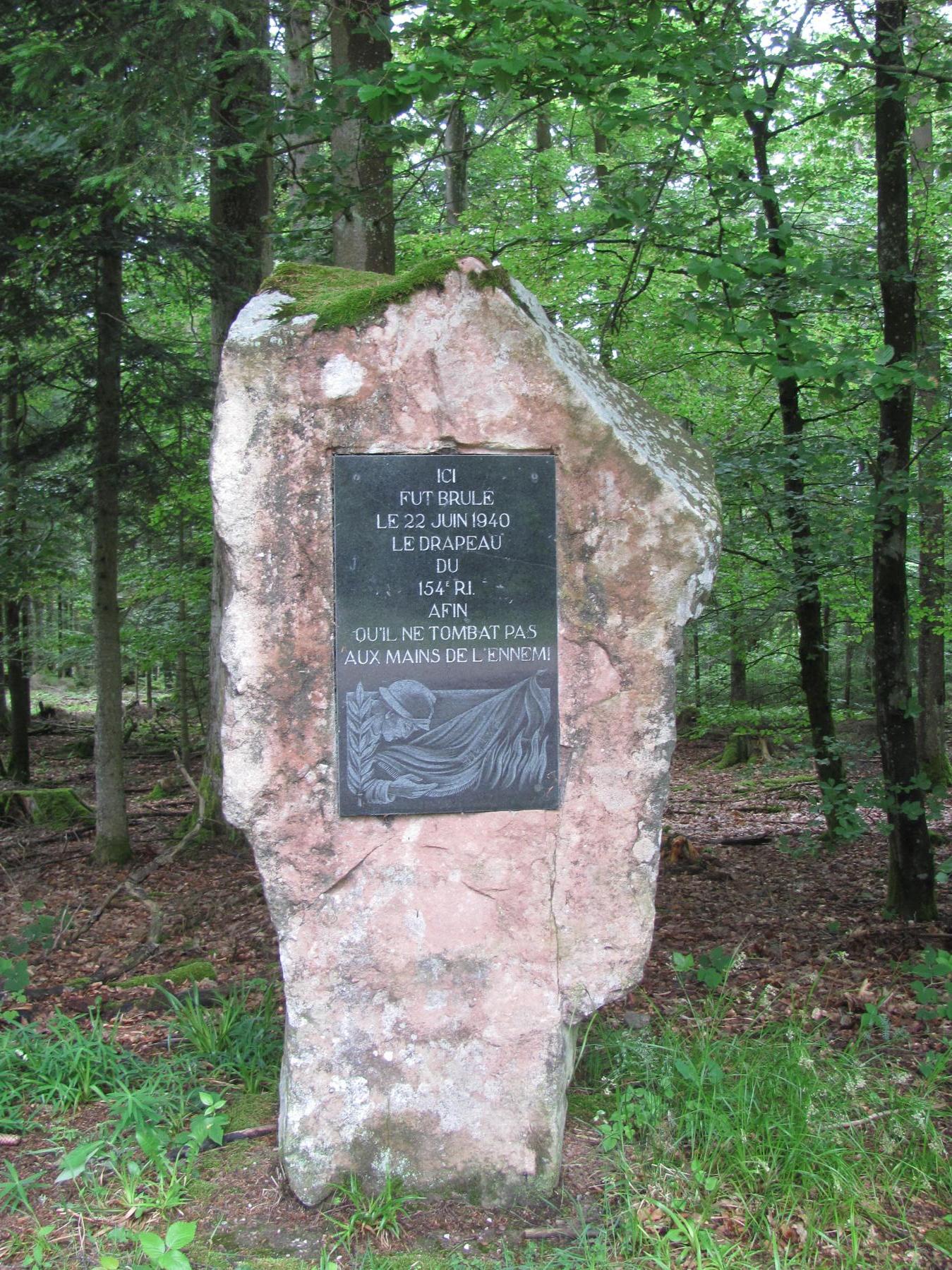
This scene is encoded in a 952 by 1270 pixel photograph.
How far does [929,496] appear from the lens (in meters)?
5.06

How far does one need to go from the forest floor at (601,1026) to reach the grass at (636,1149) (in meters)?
0.01

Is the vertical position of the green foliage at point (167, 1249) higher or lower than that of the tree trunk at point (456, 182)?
lower

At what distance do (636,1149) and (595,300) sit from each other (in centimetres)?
634

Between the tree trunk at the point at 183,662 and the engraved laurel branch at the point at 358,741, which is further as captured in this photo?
the tree trunk at the point at 183,662

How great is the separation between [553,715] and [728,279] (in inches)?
94.8

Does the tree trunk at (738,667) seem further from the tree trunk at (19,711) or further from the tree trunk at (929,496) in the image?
the tree trunk at (19,711)

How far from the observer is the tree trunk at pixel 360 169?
18.4ft

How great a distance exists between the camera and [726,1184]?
3.18 metres

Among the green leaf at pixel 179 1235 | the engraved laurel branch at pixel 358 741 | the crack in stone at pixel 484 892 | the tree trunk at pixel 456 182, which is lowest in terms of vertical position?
the green leaf at pixel 179 1235

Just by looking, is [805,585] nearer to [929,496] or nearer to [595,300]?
[929,496]

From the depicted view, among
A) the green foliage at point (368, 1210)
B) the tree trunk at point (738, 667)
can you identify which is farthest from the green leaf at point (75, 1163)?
the tree trunk at point (738, 667)

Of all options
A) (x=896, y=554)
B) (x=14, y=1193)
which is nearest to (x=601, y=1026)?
(x=14, y=1193)

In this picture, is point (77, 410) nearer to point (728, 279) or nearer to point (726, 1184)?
point (728, 279)

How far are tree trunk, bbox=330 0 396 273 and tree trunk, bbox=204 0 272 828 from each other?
96 centimetres
